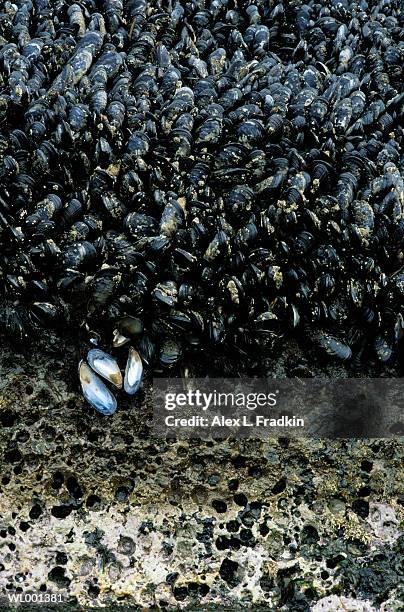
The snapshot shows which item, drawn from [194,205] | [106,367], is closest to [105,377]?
[106,367]

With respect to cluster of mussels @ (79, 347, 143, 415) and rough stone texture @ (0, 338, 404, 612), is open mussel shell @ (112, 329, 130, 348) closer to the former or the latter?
cluster of mussels @ (79, 347, 143, 415)

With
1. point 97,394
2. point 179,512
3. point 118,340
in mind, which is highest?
point 118,340

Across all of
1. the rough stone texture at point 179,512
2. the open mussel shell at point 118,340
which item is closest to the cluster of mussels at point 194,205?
the open mussel shell at point 118,340

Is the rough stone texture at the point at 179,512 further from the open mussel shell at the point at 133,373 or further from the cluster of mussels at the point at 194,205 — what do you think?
the cluster of mussels at the point at 194,205

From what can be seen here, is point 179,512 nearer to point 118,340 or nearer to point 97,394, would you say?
point 97,394

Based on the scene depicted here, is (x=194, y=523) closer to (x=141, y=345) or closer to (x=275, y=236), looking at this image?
(x=141, y=345)

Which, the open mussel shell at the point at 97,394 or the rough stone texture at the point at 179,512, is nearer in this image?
the rough stone texture at the point at 179,512

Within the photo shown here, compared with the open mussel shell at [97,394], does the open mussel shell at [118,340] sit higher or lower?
higher
